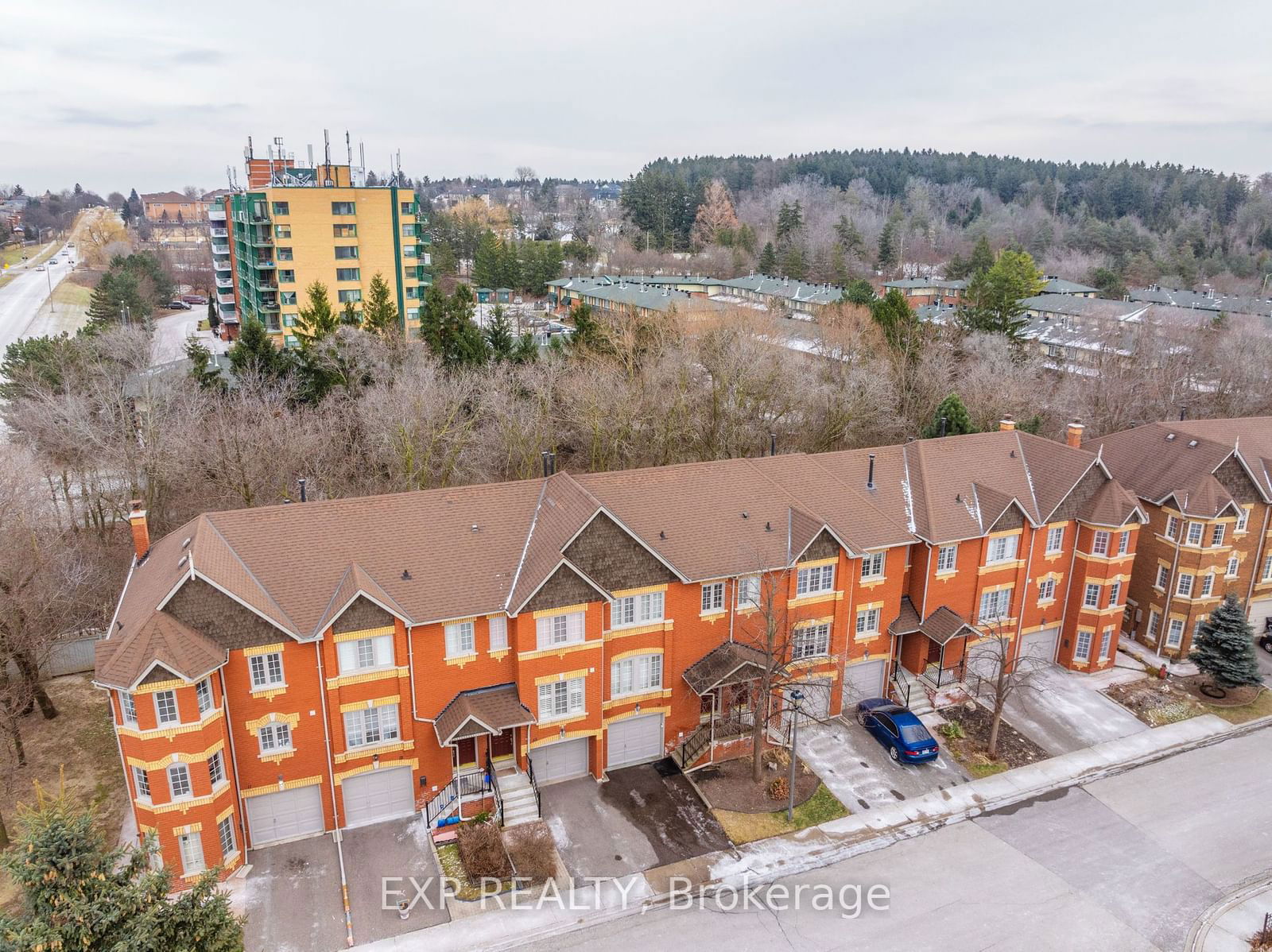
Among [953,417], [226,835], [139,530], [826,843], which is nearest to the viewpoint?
[226,835]

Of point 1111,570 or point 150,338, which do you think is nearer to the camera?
point 1111,570

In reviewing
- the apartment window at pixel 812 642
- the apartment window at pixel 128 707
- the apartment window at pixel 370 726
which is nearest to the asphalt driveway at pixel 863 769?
the apartment window at pixel 812 642

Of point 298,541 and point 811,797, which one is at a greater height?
point 298,541

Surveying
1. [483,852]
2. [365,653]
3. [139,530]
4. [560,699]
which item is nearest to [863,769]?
[560,699]

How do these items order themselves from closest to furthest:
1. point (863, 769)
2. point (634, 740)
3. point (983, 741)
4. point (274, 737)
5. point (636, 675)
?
point (274, 737) → point (636, 675) → point (863, 769) → point (634, 740) → point (983, 741)

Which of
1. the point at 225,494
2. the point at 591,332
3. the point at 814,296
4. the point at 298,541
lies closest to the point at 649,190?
the point at 814,296

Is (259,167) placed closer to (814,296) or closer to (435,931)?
(814,296)

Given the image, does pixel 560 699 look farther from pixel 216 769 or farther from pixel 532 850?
pixel 216 769

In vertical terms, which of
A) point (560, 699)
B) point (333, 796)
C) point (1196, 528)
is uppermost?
point (1196, 528)
